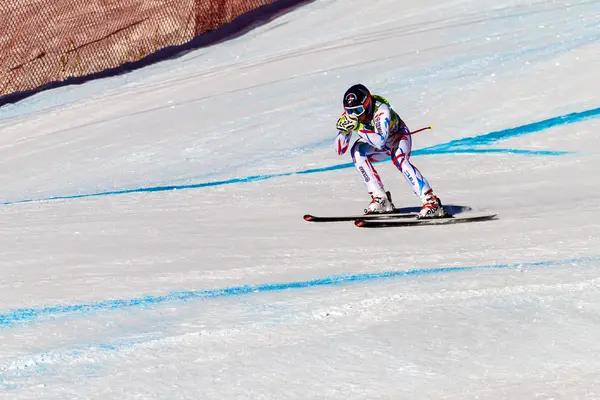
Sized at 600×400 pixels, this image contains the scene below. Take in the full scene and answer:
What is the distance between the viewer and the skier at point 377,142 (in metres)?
8.73

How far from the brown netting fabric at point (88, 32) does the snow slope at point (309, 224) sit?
719 mm

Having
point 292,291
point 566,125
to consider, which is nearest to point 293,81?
point 566,125

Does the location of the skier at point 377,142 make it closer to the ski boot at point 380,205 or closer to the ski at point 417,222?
the ski boot at point 380,205

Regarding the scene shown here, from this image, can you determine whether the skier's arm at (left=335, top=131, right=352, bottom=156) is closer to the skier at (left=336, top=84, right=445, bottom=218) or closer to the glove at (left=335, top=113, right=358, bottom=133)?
the skier at (left=336, top=84, right=445, bottom=218)

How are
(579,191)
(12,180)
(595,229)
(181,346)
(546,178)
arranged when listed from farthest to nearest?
(12,180), (546,178), (579,191), (595,229), (181,346)

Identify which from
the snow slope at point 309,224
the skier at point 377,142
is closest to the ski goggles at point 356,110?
the skier at point 377,142

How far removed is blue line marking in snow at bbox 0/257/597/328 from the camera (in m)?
6.25

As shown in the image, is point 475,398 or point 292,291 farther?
point 292,291

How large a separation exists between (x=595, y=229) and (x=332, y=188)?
3.44 m

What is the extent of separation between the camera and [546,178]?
35.0 feet

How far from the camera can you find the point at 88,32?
18766mm

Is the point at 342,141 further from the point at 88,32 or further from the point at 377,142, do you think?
the point at 88,32

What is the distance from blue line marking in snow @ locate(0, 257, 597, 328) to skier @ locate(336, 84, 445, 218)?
1943 millimetres

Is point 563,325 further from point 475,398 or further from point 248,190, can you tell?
point 248,190
